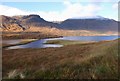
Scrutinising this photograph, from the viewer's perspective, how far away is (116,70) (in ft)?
42.3

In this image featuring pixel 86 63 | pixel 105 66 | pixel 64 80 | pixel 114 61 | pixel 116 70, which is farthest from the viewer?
pixel 86 63

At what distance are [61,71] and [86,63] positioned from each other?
3498 mm

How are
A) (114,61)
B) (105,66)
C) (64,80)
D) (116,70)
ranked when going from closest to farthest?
(64,80) < (116,70) < (105,66) < (114,61)

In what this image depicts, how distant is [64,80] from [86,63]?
498cm

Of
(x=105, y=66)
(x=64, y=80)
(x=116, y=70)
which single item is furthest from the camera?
(x=105, y=66)

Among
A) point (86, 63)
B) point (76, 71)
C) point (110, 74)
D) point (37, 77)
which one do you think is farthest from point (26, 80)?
point (86, 63)

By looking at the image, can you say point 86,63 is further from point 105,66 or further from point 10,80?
point 10,80

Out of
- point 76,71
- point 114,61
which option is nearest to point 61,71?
point 76,71

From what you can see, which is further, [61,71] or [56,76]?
[61,71]

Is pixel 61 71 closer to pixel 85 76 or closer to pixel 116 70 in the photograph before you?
pixel 85 76

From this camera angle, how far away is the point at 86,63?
16.7 metres

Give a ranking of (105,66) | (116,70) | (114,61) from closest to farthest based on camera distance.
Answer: (116,70)
(105,66)
(114,61)

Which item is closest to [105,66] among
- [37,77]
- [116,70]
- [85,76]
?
[116,70]

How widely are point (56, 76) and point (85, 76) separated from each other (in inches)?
61.7
